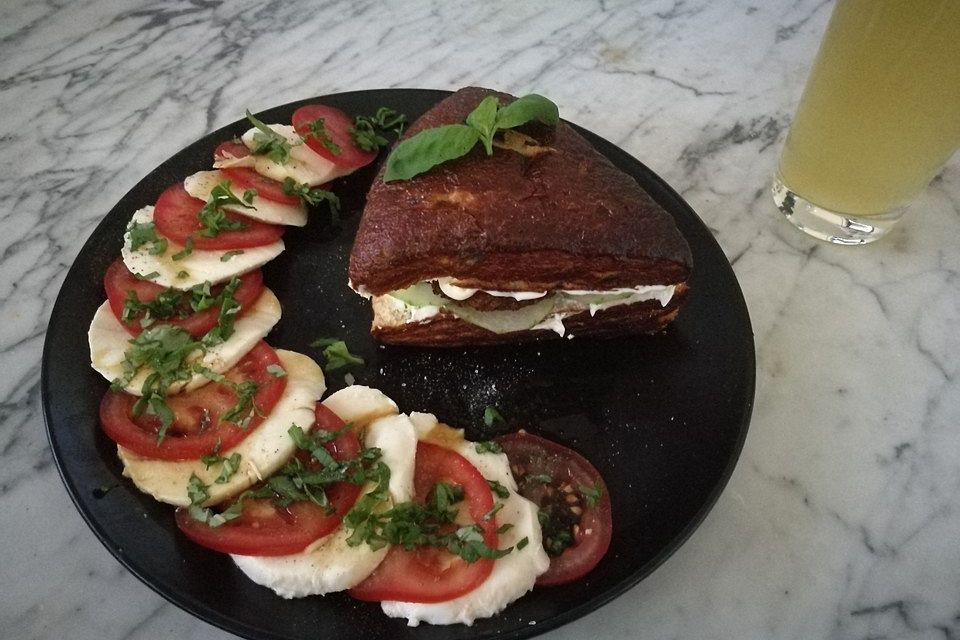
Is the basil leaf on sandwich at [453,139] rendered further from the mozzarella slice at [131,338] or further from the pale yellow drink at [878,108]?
the pale yellow drink at [878,108]

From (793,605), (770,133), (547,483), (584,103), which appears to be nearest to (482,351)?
(547,483)

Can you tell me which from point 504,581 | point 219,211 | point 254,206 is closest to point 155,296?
point 219,211

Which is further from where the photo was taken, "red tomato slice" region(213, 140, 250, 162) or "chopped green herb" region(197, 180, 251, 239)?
"red tomato slice" region(213, 140, 250, 162)

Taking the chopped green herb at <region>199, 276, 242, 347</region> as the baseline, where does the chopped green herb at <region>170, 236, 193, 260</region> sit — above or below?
above

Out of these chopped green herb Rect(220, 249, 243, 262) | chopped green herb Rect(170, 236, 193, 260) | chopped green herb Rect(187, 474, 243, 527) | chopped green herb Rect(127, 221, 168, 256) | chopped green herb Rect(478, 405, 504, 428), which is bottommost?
chopped green herb Rect(478, 405, 504, 428)

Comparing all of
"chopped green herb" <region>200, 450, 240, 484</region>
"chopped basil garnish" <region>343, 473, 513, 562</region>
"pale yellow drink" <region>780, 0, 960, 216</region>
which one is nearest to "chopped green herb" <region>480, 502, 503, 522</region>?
"chopped basil garnish" <region>343, 473, 513, 562</region>

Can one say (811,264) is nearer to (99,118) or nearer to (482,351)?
(482,351)

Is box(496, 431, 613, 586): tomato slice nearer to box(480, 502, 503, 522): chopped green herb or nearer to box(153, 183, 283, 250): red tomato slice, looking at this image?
box(480, 502, 503, 522): chopped green herb
